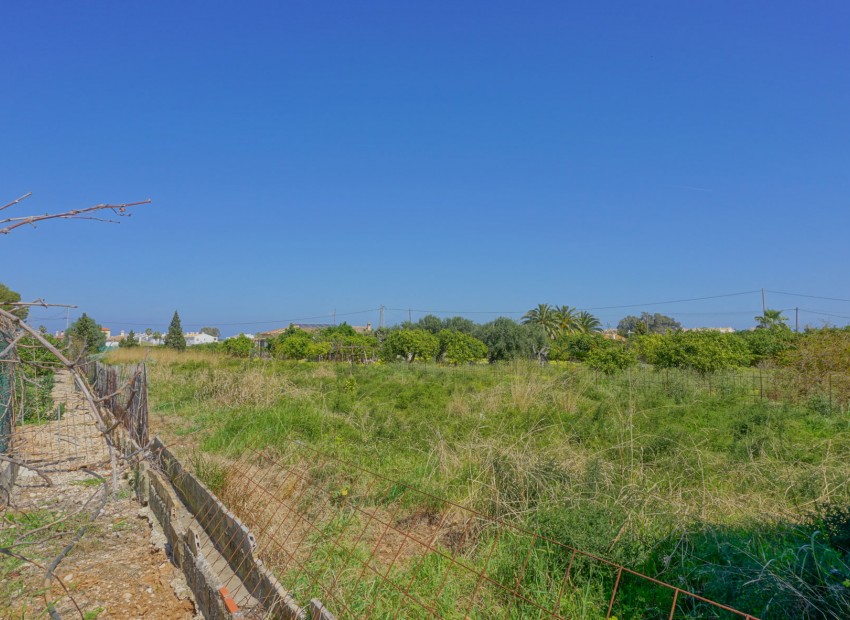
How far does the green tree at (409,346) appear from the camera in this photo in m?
35.3

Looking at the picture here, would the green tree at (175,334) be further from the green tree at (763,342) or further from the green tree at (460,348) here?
the green tree at (763,342)

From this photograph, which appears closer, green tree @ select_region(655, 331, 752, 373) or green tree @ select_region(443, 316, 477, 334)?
green tree @ select_region(655, 331, 752, 373)

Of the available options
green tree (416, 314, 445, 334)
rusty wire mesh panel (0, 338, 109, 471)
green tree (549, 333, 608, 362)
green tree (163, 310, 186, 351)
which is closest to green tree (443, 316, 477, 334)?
green tree (416, 314, 445, 334)

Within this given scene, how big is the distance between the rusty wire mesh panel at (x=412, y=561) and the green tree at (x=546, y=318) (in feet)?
157

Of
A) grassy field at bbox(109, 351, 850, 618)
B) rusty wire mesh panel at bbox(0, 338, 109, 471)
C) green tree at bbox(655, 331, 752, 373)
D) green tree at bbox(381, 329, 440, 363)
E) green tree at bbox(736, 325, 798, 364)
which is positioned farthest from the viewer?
green tree at bbox(381, 329, 440, 363)

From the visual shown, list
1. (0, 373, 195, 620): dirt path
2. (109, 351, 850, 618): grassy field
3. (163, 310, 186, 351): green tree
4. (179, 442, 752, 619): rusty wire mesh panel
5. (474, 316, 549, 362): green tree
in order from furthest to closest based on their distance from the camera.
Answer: (163, 310, 186, 351): green tree < (474, 316, 549, 362): green tree < (0, 373, 195, 620): dirt path < (109, 351, 850, 618): grassy field < (179, 442, 752, 619): rusty wire mesh panel

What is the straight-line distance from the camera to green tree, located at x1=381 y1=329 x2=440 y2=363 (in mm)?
35281

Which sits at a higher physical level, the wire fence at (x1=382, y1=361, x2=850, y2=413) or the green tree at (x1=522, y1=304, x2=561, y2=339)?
the green tree at (x1=522, y1=304, x2=561, y2=339)

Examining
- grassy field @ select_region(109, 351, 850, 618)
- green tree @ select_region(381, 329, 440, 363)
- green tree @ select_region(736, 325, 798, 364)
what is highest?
green tree @ select_region(736, 325, 798, 364)

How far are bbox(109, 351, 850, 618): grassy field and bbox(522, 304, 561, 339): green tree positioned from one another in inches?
1573

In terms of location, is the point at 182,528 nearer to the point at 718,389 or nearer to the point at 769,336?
the point at 718,389

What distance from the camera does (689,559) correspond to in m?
3.64

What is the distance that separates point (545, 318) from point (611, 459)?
1876 inches

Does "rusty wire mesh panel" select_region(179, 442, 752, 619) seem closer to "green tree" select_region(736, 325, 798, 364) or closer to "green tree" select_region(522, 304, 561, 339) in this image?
"green tree" select_region(736, 325, 798, 364)
